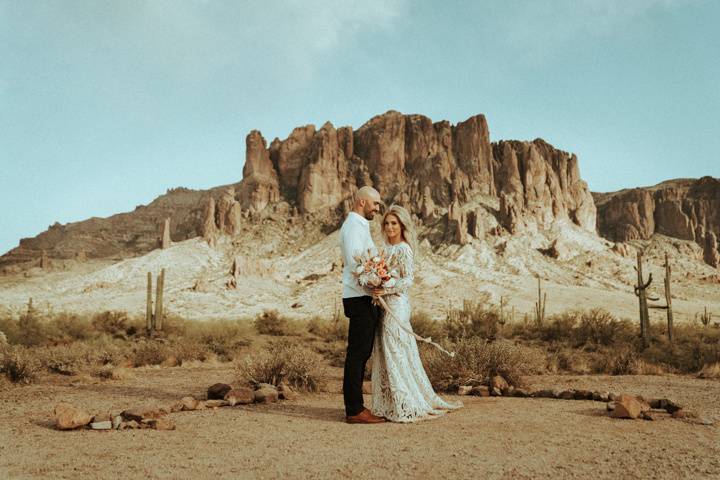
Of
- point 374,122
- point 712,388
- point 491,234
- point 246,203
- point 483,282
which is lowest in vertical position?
point 712,388

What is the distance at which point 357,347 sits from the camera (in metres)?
5.80

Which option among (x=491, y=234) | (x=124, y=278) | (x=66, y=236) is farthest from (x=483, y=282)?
(x=66, y=236)

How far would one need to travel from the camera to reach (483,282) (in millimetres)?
53938

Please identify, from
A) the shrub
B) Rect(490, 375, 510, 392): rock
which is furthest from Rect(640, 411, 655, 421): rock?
the shrub

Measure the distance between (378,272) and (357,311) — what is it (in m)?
0.49

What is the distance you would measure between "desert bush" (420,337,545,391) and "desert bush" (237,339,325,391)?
1.84 meters

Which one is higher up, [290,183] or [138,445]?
[290,183]

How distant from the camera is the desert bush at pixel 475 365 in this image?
8.44 metres

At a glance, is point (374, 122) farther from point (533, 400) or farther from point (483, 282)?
point (533, 400)

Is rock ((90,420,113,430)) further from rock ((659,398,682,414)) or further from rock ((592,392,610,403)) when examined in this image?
rock ((659,398,682,414))

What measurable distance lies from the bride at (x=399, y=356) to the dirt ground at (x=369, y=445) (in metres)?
0.25

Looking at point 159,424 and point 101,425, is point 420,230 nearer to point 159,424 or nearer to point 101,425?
point 159,424

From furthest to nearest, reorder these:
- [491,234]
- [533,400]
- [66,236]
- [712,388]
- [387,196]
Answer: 1. [66,236]
2. [387,196]
3. [491,234]
4. [712,388]
5. [533,400]

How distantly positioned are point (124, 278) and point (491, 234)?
4445 cm
